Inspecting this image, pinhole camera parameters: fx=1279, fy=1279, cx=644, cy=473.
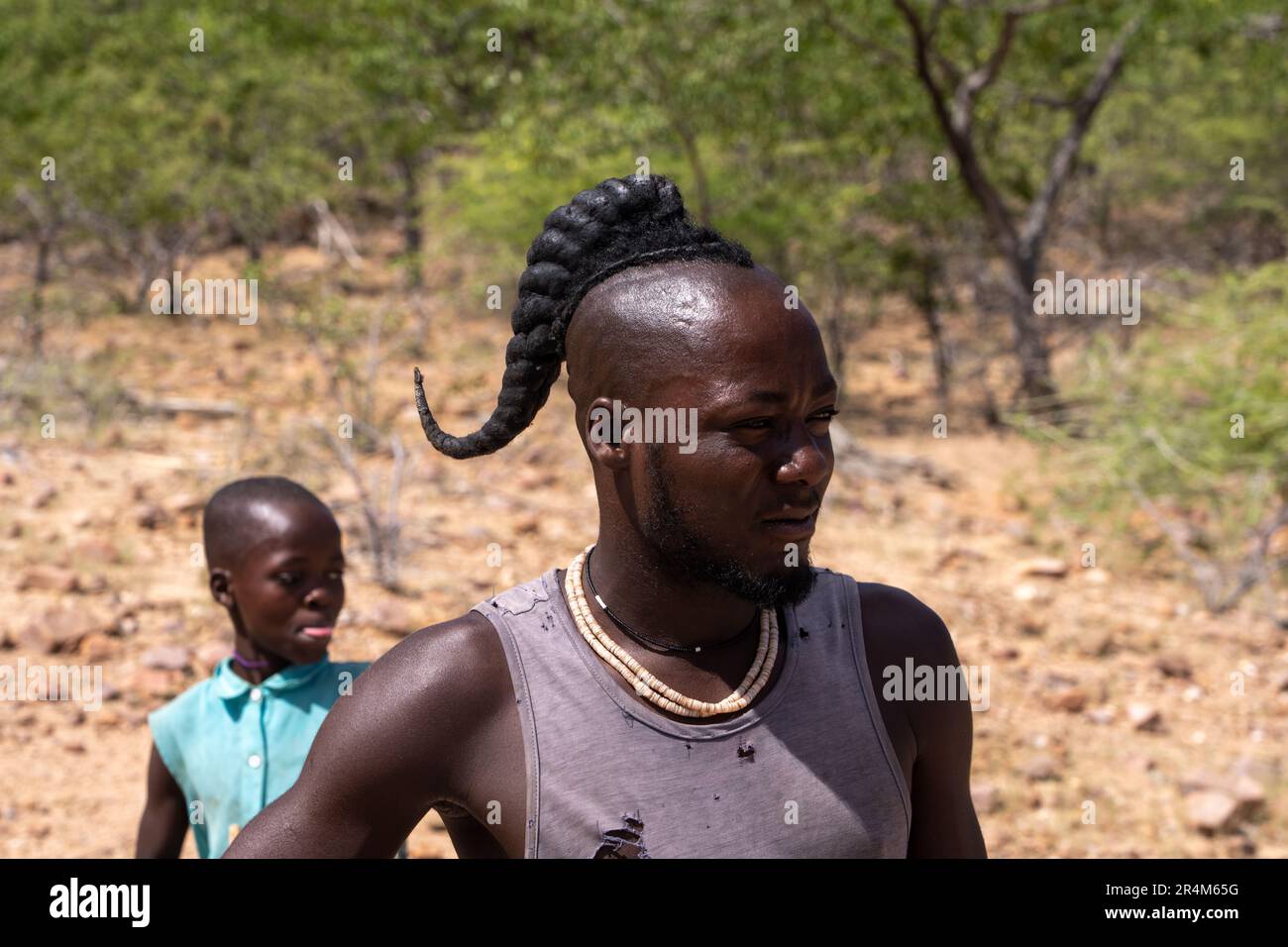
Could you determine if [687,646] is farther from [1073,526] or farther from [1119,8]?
[1119,8]

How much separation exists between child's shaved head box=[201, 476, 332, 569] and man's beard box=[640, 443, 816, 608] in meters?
1.35

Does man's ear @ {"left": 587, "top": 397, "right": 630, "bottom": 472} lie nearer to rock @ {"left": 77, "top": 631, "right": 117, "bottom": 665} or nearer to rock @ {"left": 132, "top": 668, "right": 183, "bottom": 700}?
rock @ {"left": 132, "top": 668, "right": 183, "bottom": 700}

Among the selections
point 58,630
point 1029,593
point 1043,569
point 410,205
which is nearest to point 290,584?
point 58,630

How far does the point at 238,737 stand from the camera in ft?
7.70

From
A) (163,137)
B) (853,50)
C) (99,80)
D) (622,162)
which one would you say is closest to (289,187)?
(163,137)

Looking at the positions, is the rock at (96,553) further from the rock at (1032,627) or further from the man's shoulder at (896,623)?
the man's shoulder at (896,623)

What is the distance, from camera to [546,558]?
6.61m

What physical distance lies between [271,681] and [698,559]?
1329mm

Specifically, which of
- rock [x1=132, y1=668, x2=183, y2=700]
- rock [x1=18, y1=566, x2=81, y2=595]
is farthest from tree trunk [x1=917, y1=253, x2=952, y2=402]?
rock [x1=132, y1=668, x2=183, y2=700]

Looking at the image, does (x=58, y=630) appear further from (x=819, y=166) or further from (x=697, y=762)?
(x=819, y=166)

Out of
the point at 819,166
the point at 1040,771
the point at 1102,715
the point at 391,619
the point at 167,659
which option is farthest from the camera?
the point at 819,166

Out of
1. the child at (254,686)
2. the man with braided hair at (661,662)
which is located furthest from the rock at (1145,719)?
the man with braided hair at (661,662)

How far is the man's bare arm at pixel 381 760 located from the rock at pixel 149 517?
18.4ft

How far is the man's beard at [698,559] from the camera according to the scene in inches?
53.2
